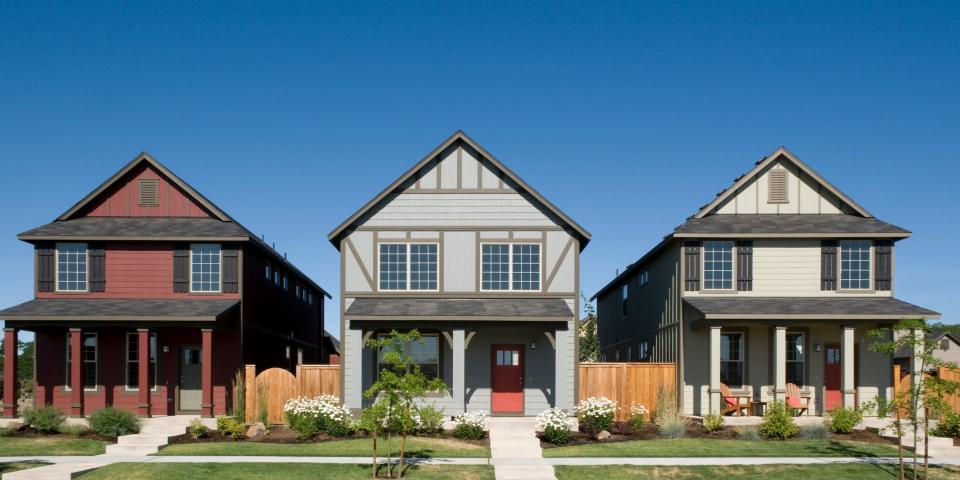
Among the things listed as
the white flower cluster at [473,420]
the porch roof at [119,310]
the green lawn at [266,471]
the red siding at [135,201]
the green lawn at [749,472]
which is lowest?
the green lawn at [749,472]

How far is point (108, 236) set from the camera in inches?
1090

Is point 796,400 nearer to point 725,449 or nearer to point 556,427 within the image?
point 725,449

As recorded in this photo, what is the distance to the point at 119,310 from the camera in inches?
1055

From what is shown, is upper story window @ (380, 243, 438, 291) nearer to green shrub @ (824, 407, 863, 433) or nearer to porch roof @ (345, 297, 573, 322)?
porch roof @ (345, 297, 573, 322)

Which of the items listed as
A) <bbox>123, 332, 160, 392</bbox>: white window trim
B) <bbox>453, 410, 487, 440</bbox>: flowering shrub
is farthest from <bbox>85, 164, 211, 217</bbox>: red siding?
<bbox>453, 410, 487, 440</bbox>: flowering shrub

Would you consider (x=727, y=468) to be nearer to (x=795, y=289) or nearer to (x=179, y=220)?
(x=795, y=289)

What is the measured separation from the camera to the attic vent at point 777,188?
94.6 feet

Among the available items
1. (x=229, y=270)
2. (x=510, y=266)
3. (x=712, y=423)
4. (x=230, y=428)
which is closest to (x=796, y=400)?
(x=712, y=423)

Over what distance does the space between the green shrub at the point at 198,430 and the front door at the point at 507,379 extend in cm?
868

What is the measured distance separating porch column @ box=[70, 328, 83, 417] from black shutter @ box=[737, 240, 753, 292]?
20766mm

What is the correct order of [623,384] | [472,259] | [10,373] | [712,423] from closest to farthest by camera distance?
[712,423] < [10,373] < [623,384] < [472,259]

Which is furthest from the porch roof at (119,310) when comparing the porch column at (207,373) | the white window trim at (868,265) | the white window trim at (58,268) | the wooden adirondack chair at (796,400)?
the white window trim at (868,265)

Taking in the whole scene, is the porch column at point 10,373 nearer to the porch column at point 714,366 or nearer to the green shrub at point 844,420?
the porch column at point 714,366

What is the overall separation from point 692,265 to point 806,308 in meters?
3.70
